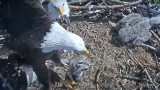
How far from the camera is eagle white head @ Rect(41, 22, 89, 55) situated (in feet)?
9.53

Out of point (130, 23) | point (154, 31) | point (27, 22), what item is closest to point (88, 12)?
point (130, 23)

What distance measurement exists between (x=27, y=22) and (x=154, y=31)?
138 cm

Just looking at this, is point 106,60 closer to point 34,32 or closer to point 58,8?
point 58,8

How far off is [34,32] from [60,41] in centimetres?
24

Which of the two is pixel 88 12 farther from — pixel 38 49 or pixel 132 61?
pixel 38 49

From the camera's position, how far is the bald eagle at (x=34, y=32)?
A: 293 centimetres

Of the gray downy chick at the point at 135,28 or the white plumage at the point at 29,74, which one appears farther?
the gray downy chick at the point at 135,28

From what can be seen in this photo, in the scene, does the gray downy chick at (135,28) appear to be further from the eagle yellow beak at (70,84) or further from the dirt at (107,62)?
the eagle yellow beak at (70,84)

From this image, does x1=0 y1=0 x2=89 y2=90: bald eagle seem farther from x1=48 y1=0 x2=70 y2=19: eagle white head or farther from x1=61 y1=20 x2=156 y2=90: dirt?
x1=61 y1=20 x2=156 y2=90: dirt

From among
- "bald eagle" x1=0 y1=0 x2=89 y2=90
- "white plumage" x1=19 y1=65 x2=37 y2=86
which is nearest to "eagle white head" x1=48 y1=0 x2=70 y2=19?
"bald eagle" x1=0 y1=0 x2=89 y2=90

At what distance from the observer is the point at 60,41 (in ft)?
9.59

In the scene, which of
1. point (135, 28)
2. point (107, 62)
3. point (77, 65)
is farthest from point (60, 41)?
point (135, 28)

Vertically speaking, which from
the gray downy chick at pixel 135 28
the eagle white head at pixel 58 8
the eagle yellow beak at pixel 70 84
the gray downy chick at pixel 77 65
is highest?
the eagle white head at pixel 58 8

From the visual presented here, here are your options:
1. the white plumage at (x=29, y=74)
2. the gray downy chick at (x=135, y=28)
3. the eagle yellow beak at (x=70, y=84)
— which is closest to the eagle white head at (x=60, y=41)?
the white plumage at (x=29, y=74)
